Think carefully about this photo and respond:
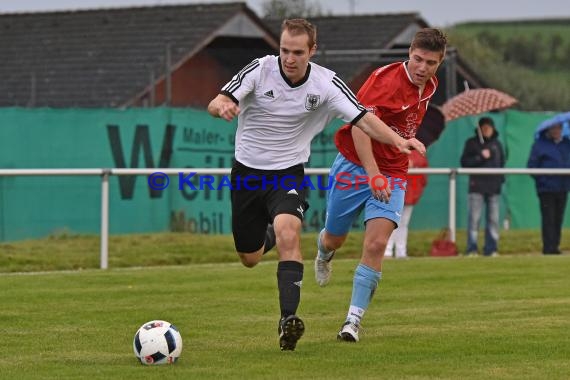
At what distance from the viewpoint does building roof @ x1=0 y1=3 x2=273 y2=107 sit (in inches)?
1086

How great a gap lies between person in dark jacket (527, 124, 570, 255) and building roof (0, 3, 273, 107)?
863cm

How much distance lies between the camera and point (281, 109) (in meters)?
10.1

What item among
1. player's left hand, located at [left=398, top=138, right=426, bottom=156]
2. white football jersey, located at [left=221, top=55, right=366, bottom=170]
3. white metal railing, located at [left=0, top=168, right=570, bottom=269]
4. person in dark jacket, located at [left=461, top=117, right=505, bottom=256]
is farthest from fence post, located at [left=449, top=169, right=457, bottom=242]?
player's left hand, located at [left=398, top=138, right=426, bottom=156]

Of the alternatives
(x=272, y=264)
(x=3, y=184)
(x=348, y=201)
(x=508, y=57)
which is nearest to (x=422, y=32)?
(x=348, y=201)

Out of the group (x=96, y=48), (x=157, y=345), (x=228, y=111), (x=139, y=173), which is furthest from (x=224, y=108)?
(x=96, y=48)

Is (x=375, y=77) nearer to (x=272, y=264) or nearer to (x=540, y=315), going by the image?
(x=540, y=315)

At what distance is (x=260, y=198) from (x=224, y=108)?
3.83 ft

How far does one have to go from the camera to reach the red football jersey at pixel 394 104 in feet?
34.7

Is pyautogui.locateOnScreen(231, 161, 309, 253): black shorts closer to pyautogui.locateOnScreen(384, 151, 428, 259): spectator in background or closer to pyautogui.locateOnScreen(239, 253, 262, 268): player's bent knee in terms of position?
pyautogui.locateOnScreen(239, 253, 262, 268): player's bent knee

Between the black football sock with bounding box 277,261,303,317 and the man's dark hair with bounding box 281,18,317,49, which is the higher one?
the man's dark hair with bounding box 281,18,317,49

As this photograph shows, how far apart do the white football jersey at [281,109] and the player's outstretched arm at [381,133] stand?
0.05 m

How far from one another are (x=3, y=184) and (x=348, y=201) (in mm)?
7956

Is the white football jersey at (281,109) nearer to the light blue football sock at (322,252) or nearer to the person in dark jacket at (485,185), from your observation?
the light blue football sock at (322,252)

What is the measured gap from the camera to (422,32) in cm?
1043
